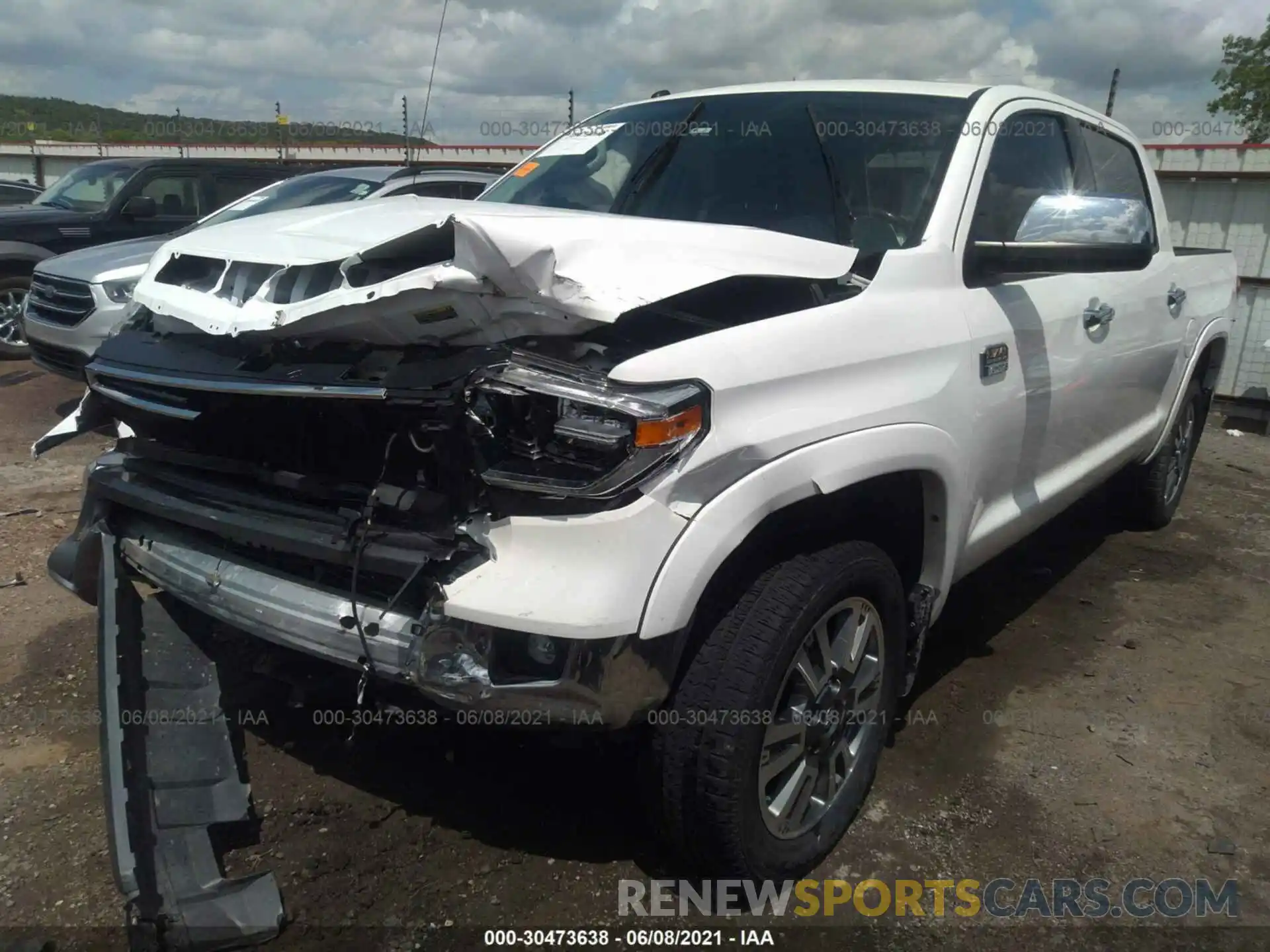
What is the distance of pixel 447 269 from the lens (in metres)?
1.96

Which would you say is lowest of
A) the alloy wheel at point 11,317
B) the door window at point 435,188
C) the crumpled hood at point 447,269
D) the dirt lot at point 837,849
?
the dirt lot at point 837,849

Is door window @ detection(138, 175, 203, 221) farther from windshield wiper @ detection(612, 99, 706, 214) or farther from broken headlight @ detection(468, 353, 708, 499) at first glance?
broken headlight @ detection(468, 353, 708, 499)

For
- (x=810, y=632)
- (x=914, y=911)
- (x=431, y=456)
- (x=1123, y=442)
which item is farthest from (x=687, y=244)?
(x=1123, y=442)

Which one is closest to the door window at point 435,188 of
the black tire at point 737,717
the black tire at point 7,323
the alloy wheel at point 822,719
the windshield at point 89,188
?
the windshield at point 89,188

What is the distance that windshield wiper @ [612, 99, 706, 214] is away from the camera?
10.8 feet

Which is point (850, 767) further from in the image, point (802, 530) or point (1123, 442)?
point (1123, 442)

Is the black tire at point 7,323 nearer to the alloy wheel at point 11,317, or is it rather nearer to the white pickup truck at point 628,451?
the alloy wheel at point 11,317

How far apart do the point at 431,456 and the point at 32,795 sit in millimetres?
1672

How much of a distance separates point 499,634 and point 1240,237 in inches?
345

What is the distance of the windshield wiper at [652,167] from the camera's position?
3307 millimetres

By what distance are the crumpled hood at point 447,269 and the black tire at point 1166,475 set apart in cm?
314

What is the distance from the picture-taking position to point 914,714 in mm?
3334

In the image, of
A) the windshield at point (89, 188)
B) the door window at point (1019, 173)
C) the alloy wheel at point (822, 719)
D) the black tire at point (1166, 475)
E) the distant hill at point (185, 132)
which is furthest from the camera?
the distant hill at point (185, 132)

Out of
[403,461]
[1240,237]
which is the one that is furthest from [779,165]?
[1240,237]
